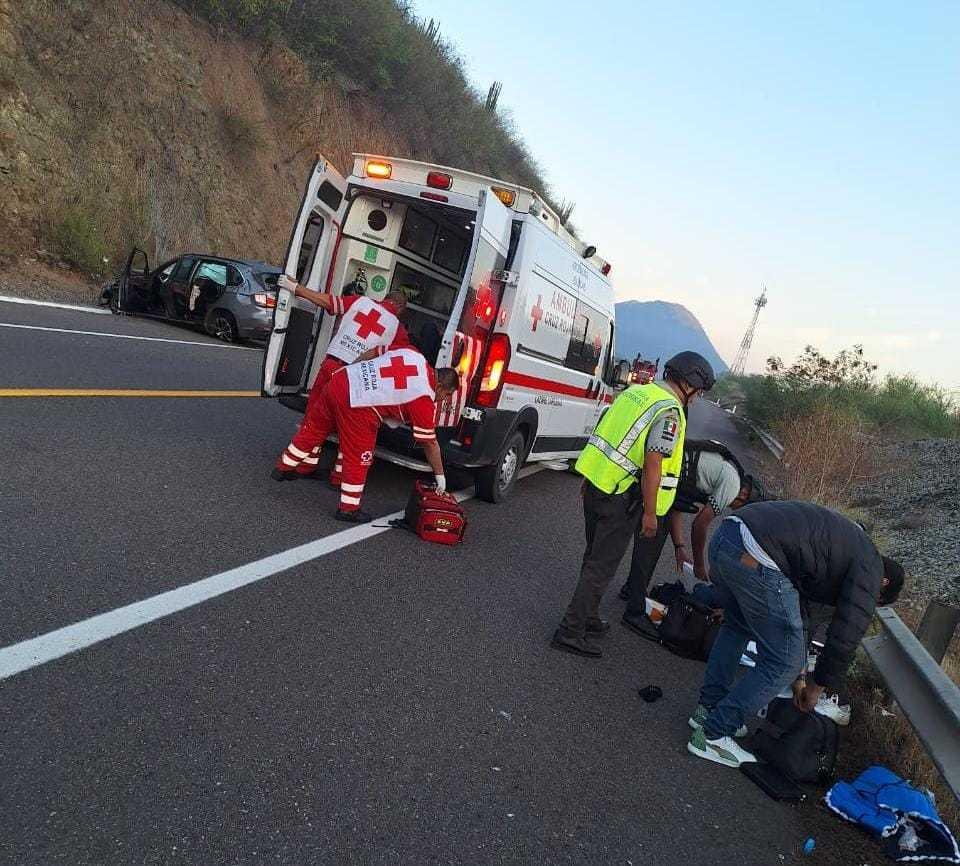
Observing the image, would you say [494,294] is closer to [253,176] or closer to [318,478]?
[318,478]

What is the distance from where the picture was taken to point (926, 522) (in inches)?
440

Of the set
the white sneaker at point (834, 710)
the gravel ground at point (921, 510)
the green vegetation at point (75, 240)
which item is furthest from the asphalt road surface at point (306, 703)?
the green vegetation at point (75, 240)

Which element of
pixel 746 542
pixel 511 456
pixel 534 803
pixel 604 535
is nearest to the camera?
pixel 534 803

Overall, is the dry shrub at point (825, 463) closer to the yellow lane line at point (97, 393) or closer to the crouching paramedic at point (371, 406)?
the crouching paramedic at point (371, 406)

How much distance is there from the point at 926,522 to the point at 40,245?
1646 centimetres

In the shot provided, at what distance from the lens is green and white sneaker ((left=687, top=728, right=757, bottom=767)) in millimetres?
3801

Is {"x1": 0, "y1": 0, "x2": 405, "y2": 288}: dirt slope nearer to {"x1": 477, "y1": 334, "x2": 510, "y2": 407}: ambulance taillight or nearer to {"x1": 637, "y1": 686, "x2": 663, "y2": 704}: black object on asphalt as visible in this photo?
{"x1": 477, "y1": 334, "x2": 510, "y2": 407}: ambulance taillight

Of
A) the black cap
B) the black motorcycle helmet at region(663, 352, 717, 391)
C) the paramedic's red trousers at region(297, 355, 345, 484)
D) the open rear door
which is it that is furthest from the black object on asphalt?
the paramedic's red trousers at region(297, 355, 345, 484)

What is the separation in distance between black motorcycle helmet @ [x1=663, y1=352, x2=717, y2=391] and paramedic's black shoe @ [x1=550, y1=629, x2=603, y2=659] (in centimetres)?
160

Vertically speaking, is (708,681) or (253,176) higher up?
(253,176)

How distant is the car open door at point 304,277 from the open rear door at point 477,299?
1559 millimetres

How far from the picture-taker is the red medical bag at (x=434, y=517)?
228 inches

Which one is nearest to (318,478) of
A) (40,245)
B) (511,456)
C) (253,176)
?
(511,456)

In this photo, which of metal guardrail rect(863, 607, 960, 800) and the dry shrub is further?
the dry shrub
